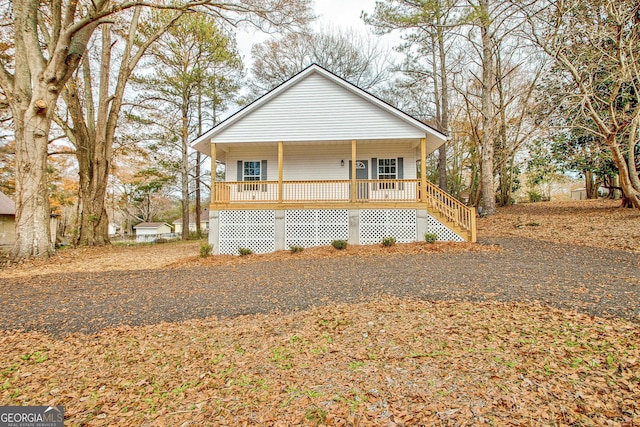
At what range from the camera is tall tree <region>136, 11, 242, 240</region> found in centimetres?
1883

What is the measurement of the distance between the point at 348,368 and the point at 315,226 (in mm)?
8359

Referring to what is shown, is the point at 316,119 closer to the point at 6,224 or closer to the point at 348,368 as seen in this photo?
the point at 348,368

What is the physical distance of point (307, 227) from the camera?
11.5 meters

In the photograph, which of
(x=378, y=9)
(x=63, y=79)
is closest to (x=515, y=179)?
(x=378, y=9)

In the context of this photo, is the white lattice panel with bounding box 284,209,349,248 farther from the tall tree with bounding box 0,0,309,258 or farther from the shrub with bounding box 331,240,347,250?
the tall tree with bounding box 0,0,309,258

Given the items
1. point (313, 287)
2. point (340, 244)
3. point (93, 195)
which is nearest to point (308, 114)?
point (340, 244)

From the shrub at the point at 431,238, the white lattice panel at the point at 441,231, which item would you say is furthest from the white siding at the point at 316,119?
the shrub at the point at 431,238

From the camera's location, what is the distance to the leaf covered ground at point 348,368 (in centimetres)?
261

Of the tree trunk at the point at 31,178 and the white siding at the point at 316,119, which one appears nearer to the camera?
the tree trunk at the point at 31,178

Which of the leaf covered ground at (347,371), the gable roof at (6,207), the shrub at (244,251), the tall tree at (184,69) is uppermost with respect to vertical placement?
the tall tree at (184,69)

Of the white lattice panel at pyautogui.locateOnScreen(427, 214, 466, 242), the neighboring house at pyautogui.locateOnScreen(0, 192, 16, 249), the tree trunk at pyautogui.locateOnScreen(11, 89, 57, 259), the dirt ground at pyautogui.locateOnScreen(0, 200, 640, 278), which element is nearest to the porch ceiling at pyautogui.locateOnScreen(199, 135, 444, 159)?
the white lattice panel at pyautogui.locateOnScreen(427, 214, 466, 242)

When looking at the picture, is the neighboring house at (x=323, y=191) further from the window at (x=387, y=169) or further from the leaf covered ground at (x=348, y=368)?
the leaf covered ground at (x=348, y=368)

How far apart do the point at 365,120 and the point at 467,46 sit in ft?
35.8

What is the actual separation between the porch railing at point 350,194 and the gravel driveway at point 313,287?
2738 millimetres
